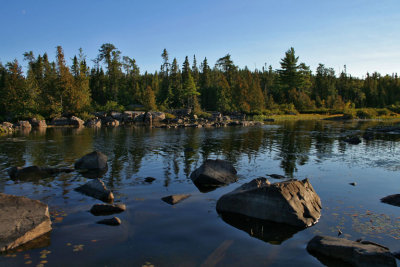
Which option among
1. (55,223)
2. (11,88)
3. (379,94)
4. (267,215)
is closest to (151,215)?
(55,223)

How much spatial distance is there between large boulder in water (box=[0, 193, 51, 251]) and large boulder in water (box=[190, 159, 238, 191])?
27.8 feet

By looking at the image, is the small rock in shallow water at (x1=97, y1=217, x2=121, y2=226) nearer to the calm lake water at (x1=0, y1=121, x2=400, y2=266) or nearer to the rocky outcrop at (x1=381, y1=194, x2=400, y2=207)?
the calm lake water at (x1=0, y1=121, x2=400, y2=266)

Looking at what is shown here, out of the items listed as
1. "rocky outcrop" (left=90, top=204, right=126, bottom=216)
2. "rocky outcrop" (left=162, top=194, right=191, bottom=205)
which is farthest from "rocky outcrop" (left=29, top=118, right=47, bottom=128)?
"rocky outcrop" (left=162, top=194, right=191, bottom=205)

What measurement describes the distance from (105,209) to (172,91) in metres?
103

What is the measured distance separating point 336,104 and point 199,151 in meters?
102

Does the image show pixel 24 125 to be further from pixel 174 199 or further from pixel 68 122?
pixel 174 199

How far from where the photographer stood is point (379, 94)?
129m

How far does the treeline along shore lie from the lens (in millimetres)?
81688

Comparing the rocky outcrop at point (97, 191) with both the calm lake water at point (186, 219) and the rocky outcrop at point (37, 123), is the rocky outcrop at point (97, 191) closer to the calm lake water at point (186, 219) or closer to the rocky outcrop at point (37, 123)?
the calm lake water at point (186, 219)

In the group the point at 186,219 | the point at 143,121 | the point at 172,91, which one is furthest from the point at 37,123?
the point at 186,219

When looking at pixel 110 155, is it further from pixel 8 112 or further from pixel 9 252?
pixel 8 112

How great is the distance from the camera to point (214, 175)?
1733 cm

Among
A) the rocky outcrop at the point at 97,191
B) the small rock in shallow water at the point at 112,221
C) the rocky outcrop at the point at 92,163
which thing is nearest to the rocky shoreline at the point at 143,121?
the rocky outcrop at the point at 92,163

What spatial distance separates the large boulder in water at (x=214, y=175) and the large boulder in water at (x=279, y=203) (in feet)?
14.5
